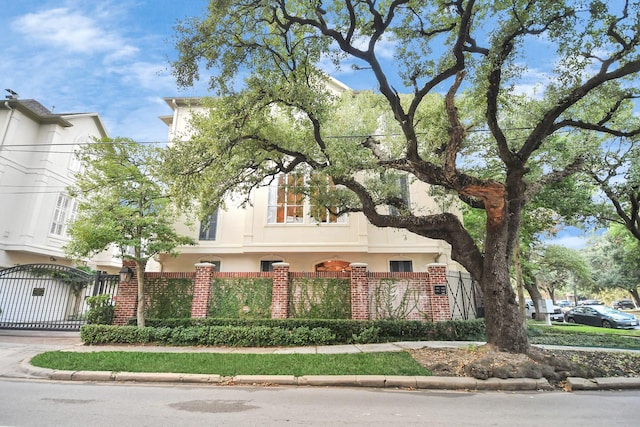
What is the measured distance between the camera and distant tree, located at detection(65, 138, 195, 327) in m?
11.3

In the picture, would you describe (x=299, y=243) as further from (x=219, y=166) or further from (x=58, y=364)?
(x=58, y=364)

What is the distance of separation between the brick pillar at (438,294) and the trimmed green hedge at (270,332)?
32cm

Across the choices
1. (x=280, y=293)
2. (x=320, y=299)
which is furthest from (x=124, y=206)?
(x=320, y=299)

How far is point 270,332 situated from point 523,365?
23.2 feet

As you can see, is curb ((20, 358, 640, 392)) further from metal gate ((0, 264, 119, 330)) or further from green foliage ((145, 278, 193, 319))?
metal gate ((0, 264, 119, 330))

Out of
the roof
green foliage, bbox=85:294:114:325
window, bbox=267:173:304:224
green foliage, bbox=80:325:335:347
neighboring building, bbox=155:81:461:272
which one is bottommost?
green foliage, bbox=80:325:335:347

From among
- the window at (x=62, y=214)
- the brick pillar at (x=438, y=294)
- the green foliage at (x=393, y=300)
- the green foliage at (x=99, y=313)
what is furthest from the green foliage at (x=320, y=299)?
the window at (x=62, y=214)

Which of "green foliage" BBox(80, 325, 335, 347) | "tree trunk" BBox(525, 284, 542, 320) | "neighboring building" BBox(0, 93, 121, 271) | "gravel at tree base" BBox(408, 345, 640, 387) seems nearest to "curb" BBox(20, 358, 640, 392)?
"gravel at tree base" BBox(408, 345, 640, 387)

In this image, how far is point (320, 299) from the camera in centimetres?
1251

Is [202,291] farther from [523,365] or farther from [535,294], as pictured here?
[535,294]

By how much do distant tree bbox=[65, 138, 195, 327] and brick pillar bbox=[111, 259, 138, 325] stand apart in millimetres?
599

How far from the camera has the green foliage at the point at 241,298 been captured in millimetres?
12398

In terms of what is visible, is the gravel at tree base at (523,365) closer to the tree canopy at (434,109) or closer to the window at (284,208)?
the tree canopy at (434,109)

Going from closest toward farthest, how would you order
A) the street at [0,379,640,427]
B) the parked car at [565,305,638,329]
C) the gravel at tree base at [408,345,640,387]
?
the street at [0,379,640,427]
the gravel at tree base at [408,345,640,387]
the parked car at [565,305,638,329]
